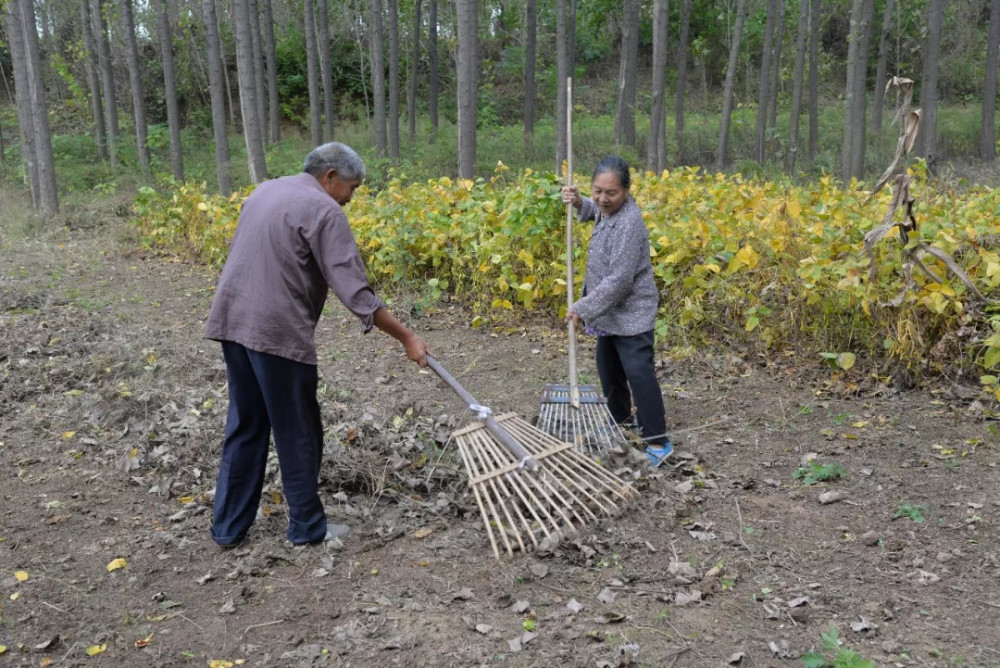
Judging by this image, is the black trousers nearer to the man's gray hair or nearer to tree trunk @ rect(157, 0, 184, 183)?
the man's gray hair

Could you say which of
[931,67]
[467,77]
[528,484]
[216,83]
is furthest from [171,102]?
[528,484]

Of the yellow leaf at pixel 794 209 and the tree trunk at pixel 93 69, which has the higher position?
the tree trunk at pixel 93 69

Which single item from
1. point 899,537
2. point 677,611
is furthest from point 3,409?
point 899,537

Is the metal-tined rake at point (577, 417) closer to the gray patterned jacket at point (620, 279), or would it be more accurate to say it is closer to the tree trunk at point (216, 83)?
the gray patterned jacket at point (620, 279)

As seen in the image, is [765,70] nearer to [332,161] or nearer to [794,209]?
[794,209]

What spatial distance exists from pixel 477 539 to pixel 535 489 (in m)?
0.32

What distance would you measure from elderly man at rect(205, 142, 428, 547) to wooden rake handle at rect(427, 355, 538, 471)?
90 mm

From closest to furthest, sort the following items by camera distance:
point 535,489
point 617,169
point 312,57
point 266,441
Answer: point 266,441 < point 535,489 < point 617,169 < point 312,57

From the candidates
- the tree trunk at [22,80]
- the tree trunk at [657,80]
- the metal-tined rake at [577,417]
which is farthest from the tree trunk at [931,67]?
the tree trunk at [22,80]

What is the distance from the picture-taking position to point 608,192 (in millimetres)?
4008

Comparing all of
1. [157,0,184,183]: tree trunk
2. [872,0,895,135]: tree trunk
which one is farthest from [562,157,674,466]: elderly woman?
[157,0,184,183]: tree trunk

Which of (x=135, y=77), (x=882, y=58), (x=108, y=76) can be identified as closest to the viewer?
(x=882, y=58)

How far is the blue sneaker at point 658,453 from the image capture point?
4.09 metres

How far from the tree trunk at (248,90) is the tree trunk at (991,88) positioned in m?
14.4
